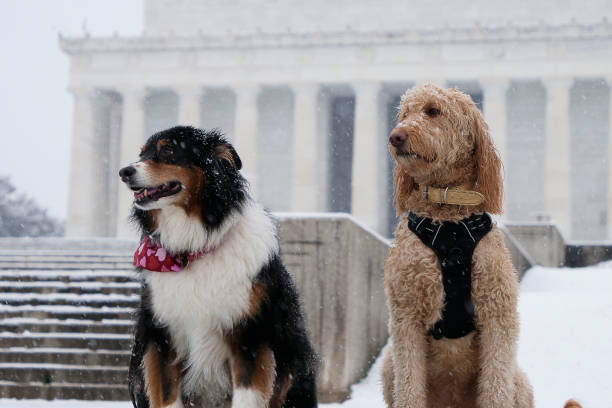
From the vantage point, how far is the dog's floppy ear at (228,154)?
194 inches

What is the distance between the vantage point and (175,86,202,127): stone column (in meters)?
51.6

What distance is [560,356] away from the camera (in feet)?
27.0

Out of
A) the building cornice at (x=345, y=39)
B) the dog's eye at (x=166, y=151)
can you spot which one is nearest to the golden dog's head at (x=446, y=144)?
the dog's eye at (x=166, y=151)

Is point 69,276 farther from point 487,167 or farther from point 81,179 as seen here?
point 81,179

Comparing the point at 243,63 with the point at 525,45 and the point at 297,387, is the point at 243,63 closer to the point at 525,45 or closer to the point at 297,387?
the point at 525,45

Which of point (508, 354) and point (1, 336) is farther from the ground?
point (508, 354)

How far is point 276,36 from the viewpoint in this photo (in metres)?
50.2

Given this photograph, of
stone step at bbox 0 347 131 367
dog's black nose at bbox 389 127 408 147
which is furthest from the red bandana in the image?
stone step at bbox 0 347 131 367

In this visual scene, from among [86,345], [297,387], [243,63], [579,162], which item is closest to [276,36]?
[243,63]

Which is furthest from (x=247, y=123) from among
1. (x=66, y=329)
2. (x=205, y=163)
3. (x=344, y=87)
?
(x=205, y=163)

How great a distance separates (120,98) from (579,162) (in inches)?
1230

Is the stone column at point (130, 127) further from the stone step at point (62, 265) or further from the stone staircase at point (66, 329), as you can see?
the stone staircase at point (66, 329)

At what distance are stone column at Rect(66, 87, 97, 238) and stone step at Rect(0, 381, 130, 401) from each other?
146 ft

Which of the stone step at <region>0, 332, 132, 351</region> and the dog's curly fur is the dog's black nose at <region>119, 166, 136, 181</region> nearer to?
the dog's curly fur
